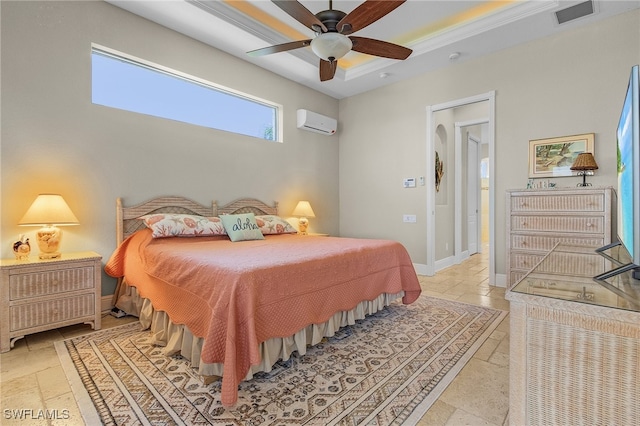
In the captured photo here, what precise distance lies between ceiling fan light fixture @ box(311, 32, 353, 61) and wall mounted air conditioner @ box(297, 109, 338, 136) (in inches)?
90.8

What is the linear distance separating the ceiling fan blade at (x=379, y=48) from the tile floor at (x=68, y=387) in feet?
8.19

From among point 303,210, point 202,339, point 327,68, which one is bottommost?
point 202,339

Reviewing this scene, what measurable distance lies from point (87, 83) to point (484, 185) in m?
8.14

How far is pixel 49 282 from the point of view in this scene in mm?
2275

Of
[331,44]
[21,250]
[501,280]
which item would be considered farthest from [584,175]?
[21,250]

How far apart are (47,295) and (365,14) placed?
3.13 meters

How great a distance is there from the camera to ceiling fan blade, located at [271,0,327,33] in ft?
6.56

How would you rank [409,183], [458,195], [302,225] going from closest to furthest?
1. [302,225]
2. [409,183]
3. [458,195]

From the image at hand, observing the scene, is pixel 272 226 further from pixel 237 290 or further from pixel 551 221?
pixel 551 221

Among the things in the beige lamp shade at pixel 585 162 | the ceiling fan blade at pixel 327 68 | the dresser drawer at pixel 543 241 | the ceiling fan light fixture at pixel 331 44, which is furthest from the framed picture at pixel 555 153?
the ceiling fan light fixture at pixel 331 44

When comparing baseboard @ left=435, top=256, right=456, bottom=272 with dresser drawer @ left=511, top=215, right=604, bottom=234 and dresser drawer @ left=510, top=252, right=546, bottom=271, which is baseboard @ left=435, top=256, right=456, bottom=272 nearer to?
dresser drawer @ left=510, top=252, right=546, bottom=271

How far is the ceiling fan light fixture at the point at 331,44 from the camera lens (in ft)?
7.31

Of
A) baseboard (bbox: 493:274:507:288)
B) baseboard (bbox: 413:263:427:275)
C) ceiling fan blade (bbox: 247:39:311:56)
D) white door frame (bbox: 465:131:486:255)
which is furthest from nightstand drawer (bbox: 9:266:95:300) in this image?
white door frame (bbox: 465:131:486:255)

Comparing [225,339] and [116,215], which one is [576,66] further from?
[116,215]
